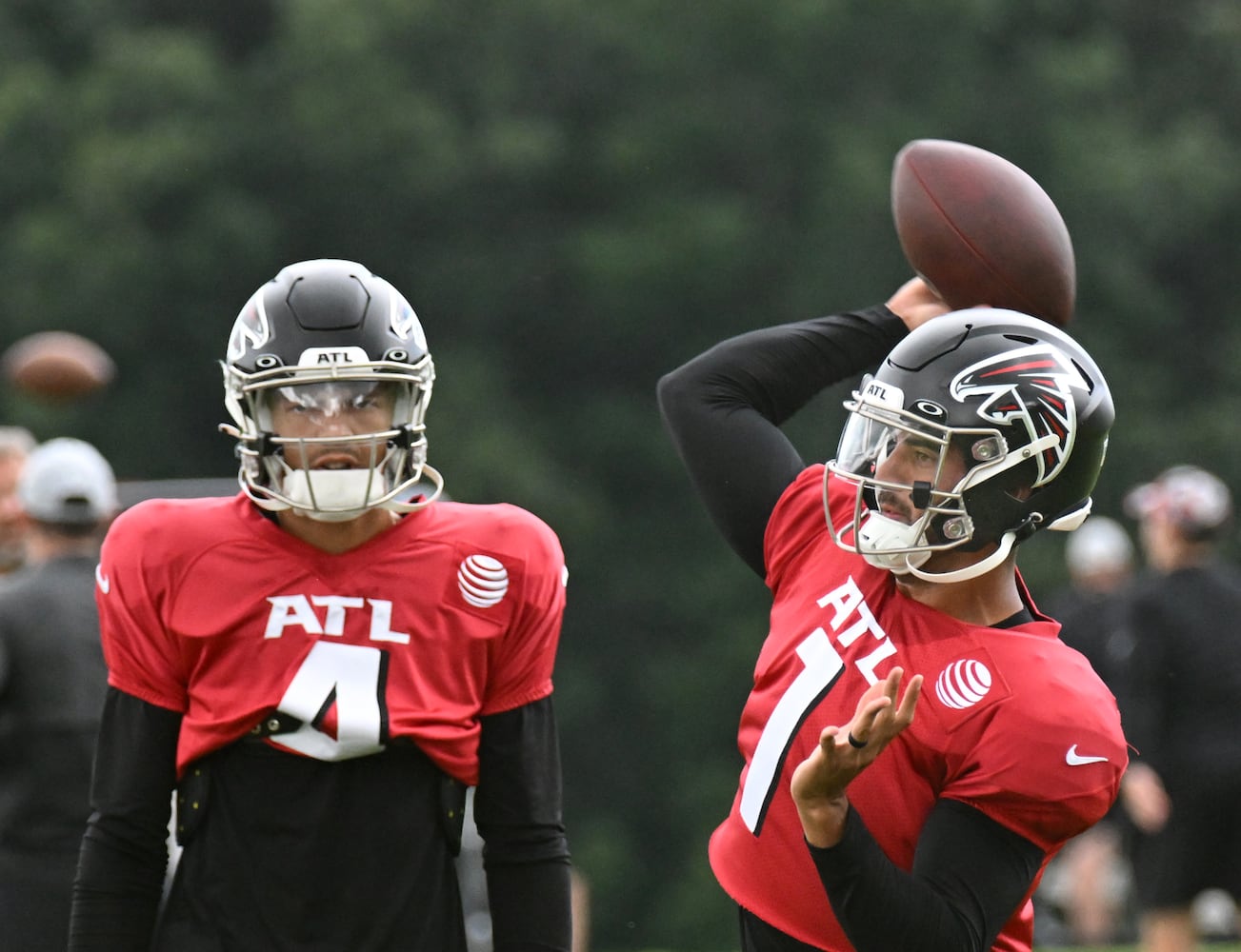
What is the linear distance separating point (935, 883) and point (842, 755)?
270 mm

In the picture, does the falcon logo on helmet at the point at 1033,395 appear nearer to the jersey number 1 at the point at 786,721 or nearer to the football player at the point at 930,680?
the football player at the point at 930,680

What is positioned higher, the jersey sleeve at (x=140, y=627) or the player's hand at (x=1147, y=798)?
the jersey sleeve at (x=140, y=627)

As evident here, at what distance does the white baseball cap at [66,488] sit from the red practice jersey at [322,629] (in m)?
2.71

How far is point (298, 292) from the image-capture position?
10.6ft

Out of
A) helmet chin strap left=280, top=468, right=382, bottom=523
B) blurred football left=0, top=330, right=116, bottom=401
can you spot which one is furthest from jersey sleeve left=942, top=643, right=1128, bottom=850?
blurred football left=0, top=330, right=116, bottom=401

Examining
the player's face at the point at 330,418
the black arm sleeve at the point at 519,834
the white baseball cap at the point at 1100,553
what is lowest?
the white baseball cap at the point at 1100,553

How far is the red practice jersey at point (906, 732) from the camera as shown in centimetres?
292

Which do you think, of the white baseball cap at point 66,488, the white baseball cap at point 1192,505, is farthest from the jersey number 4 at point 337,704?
the white baseball cap at point 1192,505

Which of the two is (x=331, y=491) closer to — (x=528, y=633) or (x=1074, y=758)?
(x=528, y=633)

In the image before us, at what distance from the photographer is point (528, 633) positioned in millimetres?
3230

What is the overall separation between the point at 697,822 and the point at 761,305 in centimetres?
573

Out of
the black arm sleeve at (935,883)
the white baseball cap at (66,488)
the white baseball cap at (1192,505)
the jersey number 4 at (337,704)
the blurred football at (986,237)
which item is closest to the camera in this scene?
the black arm sleeve at (935,883)

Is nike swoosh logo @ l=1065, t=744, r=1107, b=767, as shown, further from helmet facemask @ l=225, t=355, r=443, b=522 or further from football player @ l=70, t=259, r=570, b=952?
helmet facemask @ l=225, t=355, r=443, b=522

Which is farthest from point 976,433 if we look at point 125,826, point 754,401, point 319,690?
point 125,826
